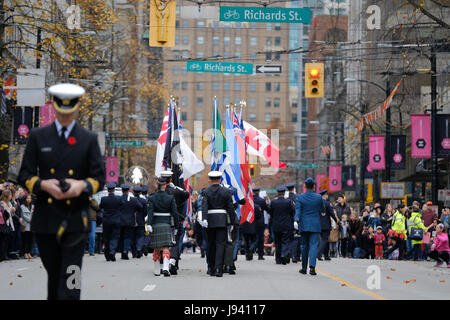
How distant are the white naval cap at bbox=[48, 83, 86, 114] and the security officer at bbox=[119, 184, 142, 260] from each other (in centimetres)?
1809

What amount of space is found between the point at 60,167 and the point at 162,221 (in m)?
9.42

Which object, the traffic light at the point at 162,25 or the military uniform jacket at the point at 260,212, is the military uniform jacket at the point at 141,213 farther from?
the traffic light at the point at 162,25

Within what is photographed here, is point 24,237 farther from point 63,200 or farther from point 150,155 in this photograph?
point 150,155

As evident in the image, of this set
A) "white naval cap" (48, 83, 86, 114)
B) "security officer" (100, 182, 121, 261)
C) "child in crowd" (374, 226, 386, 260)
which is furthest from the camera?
"child in crowd" (374, 226, 386, 260)

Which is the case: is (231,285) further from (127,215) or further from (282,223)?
(127,215)

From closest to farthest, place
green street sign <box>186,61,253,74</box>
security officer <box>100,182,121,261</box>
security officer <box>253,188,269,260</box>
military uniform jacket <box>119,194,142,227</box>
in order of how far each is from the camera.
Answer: security officer <box>100,182,121,261</box>
military uniform jacket <box>119,194,142,227</box>
security officer <box>253,188,269,260</box>
green street sign <box>186,61,253,74</box>

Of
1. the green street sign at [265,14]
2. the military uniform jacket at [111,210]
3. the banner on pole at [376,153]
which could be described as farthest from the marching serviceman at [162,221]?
the banner on pole at [376,153]

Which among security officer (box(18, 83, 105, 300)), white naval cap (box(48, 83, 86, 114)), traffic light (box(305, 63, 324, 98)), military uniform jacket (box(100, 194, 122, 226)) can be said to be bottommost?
military uniform jacket (box(100, 194, 122, 226))

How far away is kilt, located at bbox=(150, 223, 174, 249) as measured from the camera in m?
17.9

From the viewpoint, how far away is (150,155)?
75.5m

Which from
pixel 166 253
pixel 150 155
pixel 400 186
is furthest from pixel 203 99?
pixel 166 253

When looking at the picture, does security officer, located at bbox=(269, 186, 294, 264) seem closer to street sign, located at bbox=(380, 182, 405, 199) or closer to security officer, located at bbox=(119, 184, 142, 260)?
security officer, located at bbox=(119, 184, 142, 260)

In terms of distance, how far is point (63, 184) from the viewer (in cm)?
855

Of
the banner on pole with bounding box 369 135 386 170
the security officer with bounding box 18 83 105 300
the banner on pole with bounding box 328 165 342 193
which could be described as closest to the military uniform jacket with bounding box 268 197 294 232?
the security officer with bounding box 18 83 105 300
